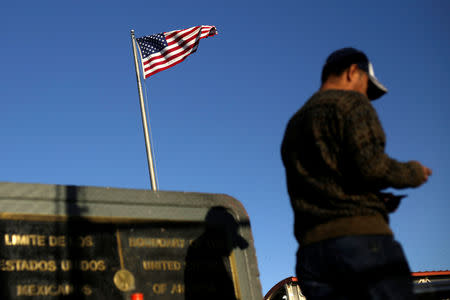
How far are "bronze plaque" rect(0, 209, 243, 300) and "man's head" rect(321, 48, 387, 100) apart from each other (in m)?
1.59

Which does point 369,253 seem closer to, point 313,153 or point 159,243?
point 313,153

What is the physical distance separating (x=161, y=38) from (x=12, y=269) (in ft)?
26.1

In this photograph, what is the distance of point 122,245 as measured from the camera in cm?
346

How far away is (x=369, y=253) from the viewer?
2.24 m

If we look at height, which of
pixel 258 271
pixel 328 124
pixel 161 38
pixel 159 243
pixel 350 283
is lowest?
pixel 350 283

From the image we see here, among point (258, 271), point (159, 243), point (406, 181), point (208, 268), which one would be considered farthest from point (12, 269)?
point (406, 181)

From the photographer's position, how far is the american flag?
34.0 ft

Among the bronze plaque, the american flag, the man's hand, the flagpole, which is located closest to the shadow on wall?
the bronze plaque

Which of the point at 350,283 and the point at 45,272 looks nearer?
the point at 350,283

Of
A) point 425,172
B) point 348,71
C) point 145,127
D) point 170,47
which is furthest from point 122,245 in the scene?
A: point 170,47

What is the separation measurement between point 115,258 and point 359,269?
1.75 metres

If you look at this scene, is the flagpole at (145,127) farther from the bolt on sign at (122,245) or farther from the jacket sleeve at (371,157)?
the jacket sleeve at (371,157)

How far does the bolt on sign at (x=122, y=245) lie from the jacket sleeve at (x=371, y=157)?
64.9 inches

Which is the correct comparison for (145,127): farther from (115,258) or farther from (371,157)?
(371,157)
